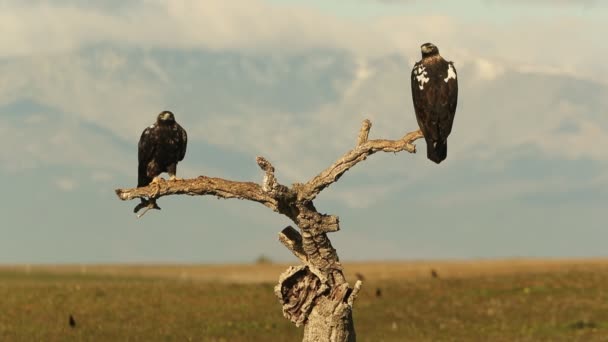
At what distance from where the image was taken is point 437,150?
24.2 m

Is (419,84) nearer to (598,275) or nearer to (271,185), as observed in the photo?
(271,185)

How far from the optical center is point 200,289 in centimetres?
4391

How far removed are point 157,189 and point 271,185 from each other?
3.47m

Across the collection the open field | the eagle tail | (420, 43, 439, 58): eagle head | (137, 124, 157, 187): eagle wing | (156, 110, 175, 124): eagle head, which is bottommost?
the open field

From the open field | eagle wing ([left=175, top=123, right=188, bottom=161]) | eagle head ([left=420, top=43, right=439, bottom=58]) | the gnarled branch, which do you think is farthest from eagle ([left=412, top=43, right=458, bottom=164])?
the open field

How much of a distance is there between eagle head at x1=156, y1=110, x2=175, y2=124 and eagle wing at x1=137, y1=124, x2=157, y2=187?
0.68ft

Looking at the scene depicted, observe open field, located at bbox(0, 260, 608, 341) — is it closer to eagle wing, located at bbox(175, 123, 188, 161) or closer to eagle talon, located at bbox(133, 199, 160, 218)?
eagle wing, located at bbox(175, 123, 188, 161)

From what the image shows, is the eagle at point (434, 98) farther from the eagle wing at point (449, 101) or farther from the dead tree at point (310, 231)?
the dead tree at point (310, 231)

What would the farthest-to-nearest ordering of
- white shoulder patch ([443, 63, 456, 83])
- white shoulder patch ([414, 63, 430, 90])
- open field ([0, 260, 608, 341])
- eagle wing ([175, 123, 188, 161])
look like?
1. open field ([0, 260, 608, 341])
2. eagle wing ([175, 123, 188, 161])
3. white shoulder patch ([414, 63, 430, 90])
4. white shoulder patch ([443, 63, 456, 83])

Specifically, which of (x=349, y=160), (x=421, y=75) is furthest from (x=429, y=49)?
(x=349, y=160)

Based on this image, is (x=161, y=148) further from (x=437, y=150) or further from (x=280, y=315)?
(x=280, y=315)

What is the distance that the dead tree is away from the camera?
2234 centimetres

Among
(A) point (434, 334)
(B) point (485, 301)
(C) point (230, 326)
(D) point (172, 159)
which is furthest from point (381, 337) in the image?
(D) point (172, 159)

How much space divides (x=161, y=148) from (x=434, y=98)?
6743mm
